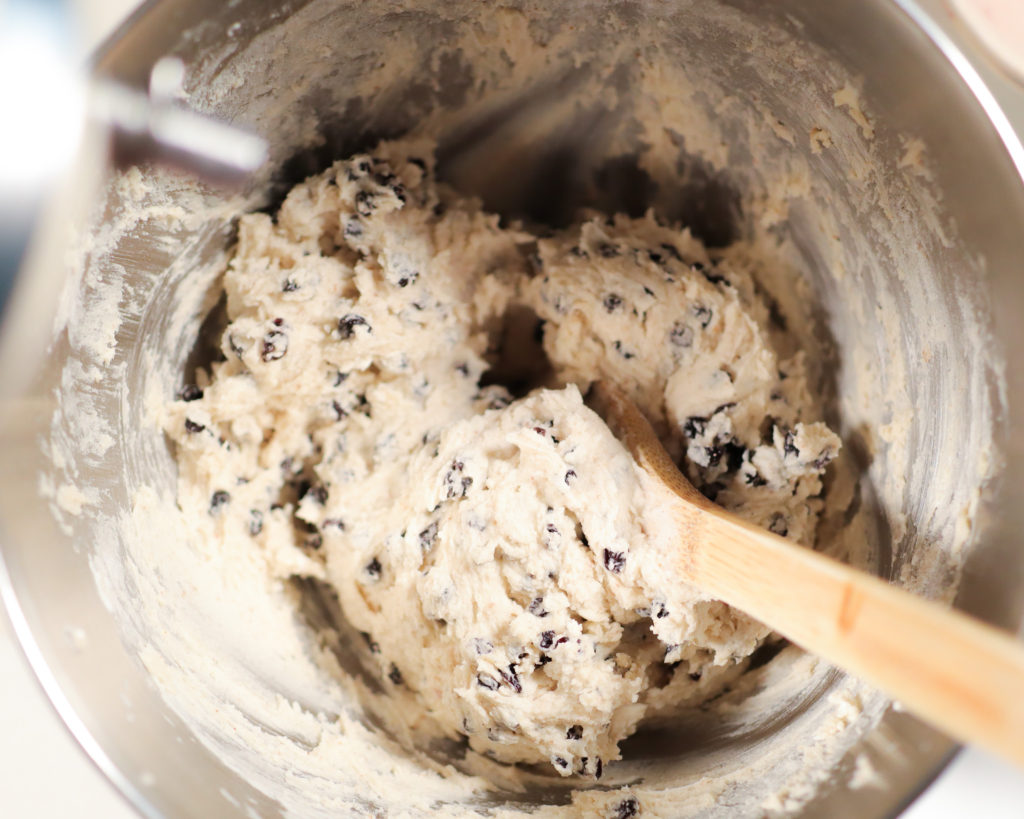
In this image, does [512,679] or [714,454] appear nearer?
[512,679]

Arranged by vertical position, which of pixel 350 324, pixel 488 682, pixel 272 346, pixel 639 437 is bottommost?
pixel 488 682

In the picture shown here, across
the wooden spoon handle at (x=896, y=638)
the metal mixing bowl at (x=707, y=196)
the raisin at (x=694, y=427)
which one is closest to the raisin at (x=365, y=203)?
the metal mixing bowl at (x=707, y=196)

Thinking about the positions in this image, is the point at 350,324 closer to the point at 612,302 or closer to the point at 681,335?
the point at 612,302

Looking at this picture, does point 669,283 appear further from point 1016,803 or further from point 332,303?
point 1016,803

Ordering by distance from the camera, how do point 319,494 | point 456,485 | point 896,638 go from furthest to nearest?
point 319,494 < point 456,485 < point 896,638

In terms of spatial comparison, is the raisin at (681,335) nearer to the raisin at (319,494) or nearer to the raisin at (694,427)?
the raisin at (694,427)

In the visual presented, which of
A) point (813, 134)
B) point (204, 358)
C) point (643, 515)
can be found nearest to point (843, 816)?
point (643, 515)

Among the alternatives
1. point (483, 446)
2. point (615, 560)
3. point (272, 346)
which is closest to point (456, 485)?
point (483, 446)
